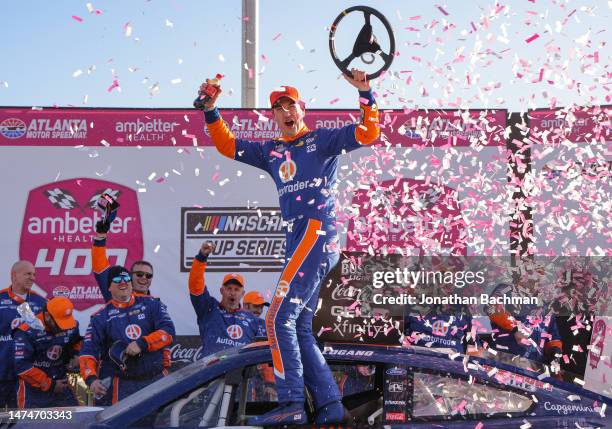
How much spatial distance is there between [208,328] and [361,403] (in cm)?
300

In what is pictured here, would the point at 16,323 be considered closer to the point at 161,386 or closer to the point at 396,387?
the point at 161,386

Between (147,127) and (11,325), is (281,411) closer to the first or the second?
(11,325)

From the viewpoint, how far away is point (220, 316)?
23.1 feet

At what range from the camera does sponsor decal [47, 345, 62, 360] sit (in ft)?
23.7

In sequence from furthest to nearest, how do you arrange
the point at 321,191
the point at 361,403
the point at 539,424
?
the point at 321,191, the point at 361,403, the point at 539,424

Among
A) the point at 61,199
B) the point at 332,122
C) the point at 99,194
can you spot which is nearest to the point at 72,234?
the point at 61,199

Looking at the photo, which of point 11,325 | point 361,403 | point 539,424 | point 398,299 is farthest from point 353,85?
point 11,325

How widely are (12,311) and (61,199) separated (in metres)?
1.23

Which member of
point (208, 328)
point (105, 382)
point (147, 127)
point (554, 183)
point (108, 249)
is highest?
point (147, 127)

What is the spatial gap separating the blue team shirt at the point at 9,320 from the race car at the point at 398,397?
10.4ft

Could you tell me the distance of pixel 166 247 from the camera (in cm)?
794

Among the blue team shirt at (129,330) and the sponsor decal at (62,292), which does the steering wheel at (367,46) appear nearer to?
the blue team shirt at (129,330)

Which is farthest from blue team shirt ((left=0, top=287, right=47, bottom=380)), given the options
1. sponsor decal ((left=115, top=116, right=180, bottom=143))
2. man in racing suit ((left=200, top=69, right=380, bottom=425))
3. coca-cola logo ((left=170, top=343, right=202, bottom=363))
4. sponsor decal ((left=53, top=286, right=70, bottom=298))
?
man in racing suit ((left=200, top=69, right=380, bottom=425))

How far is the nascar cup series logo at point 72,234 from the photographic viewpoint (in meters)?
7.85
